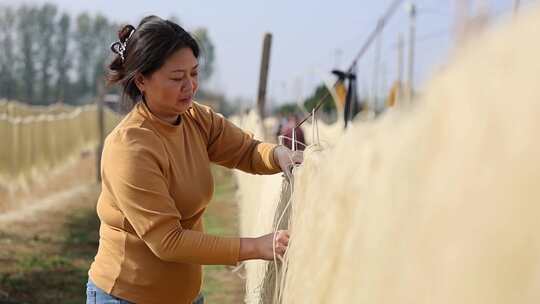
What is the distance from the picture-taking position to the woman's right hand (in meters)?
2.03

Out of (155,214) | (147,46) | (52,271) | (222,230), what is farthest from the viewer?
(222,230)

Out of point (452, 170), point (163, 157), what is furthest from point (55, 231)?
point (452, 170)

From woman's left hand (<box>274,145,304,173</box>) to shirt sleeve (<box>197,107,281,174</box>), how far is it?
47 mm

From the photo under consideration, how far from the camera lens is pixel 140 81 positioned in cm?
221

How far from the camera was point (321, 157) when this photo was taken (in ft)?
6.54

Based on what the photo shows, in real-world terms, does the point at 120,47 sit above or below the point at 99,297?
above

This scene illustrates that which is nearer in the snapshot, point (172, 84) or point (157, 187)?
point (157, 187)

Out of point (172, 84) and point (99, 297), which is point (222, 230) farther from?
point (172, 84)

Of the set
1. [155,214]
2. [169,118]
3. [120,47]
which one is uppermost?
[120,47]

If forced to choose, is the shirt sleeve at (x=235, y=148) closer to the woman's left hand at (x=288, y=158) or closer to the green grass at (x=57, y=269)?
the woman's left hand at (x=288, y=158)

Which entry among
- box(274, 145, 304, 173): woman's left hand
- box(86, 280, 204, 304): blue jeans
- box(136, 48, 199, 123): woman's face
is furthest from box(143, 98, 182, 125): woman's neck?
box(86, 280, 204, 304): blue jeans

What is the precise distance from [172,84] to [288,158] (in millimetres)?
516

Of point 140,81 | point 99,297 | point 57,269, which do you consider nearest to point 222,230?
point 57,269

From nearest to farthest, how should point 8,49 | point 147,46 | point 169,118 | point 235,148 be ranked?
point 147,46 < point 169,118 < point 235,148 < point 8,49
